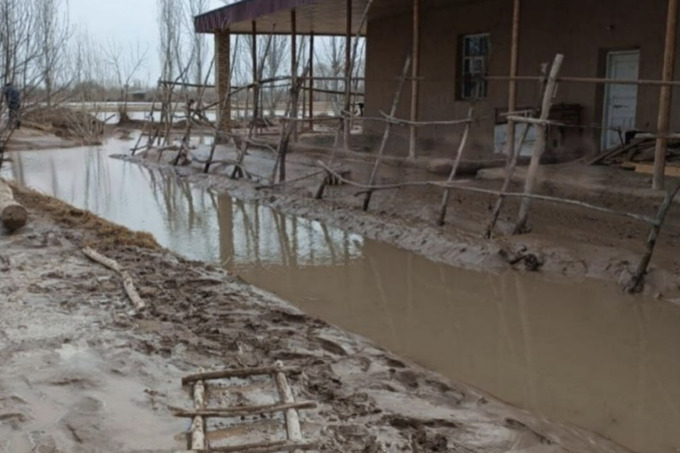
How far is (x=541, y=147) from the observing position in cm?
854

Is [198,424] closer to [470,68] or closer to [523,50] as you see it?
[523,50]

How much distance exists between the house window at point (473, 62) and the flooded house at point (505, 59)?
20mm

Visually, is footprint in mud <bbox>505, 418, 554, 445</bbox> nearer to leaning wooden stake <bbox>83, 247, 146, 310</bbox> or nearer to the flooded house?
leaning wooden stake <bbox>83, 247, 146, 310</bbox>

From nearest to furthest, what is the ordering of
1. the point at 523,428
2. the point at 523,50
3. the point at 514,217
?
the point at 523,428, the point at 514,217, the point at 523,50

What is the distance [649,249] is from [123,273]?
486 cm

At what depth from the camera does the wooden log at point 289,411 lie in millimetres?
4004

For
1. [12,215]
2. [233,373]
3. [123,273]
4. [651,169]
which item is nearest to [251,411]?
[233,373]

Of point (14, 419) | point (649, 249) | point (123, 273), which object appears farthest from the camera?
point (123, 273)

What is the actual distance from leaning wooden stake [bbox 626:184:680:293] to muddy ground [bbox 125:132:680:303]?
97 millimetres

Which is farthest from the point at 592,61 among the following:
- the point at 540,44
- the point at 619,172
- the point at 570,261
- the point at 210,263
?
the point at 210,263

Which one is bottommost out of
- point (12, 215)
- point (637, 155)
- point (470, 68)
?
point (12, 215)

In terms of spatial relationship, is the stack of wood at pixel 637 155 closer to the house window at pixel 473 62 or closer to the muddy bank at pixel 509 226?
the muddy bank at pixel 509 226

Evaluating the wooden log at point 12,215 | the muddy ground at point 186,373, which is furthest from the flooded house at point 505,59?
the wooden log at point 12,215

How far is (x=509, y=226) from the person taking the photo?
30.2ft
